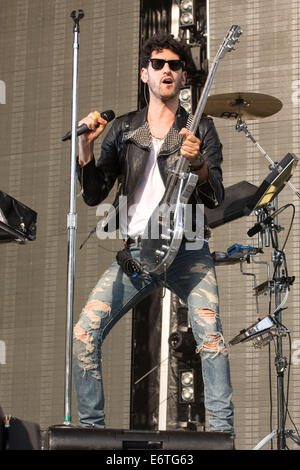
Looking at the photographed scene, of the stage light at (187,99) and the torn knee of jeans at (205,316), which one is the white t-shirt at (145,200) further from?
the stage light at (187,99)

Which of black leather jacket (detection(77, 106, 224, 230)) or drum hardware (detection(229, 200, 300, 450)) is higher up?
black leather jacket (detection(77, 106, 224, 230))

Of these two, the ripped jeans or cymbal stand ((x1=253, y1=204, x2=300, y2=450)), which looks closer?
the ripped jeans

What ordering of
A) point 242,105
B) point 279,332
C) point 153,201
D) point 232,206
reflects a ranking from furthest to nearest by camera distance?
1. point 242,105
2. point 232,206
3. point 279,332
4. point 153,201

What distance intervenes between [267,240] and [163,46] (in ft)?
5.27

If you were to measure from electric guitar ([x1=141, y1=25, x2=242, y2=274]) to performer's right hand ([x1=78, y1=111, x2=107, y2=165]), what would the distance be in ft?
1.15

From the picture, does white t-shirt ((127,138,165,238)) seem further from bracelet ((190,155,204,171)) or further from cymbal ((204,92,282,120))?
cymbal ((204,92,282,120))

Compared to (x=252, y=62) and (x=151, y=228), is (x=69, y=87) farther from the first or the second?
(x=151, y=228)

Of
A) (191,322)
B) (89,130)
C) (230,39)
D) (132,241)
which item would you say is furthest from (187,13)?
(191,322)

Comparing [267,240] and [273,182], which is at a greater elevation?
[273,182]

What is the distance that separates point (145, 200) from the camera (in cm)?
329

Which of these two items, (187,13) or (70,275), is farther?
(187,13)

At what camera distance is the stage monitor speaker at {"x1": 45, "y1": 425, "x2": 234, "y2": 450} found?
7.64ft

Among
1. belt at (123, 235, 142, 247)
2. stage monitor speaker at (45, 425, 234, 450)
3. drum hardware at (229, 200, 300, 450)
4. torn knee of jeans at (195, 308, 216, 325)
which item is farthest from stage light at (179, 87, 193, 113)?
stage monitor speaker at (45, 425, 234, 450)

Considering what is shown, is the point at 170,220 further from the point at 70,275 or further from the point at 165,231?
the point at 70,275
